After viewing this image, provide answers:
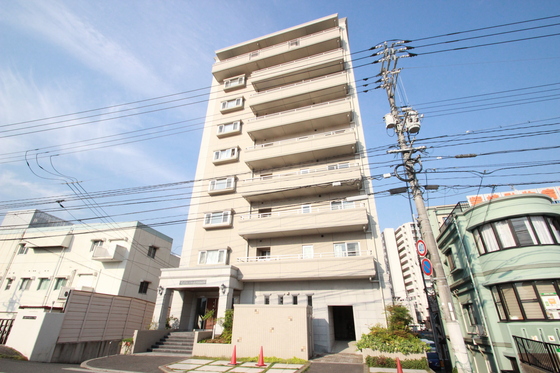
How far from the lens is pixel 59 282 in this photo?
25531 mm

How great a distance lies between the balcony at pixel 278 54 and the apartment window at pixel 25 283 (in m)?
29.8

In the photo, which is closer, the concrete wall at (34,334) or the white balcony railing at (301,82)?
the concrete wall at (34,334)

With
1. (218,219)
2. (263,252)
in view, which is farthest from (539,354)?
(218,219)

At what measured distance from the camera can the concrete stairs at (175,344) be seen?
15992 mm

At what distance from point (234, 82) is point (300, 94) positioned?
32.0 feet

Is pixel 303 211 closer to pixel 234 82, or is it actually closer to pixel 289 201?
pixel 289 201

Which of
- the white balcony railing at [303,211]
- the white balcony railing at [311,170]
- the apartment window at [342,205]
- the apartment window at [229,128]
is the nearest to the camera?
the apartment window at [342,205]

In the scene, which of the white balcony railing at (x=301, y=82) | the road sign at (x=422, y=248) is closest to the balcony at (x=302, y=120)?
the white balcony railing at (x=301, y=82)

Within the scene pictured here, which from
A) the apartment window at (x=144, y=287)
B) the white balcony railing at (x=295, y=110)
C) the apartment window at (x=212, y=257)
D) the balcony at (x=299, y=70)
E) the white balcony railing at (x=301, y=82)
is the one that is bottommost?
the apartment window at (x=144, y=287)

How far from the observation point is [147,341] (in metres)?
16.4

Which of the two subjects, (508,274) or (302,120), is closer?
(508,274)

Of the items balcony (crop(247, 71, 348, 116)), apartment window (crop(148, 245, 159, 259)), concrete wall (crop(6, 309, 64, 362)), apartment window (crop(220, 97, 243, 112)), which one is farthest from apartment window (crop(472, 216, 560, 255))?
apartment window (crop(148, 245, 159, 259))

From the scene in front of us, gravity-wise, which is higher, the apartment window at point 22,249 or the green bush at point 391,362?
the apartment window at point 22,249

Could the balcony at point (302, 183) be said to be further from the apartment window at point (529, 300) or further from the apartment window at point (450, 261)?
the apartment window at point (529, 300)
